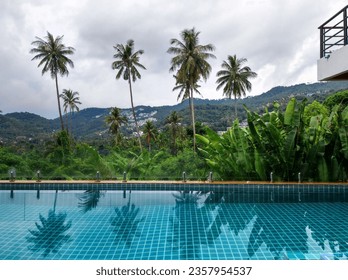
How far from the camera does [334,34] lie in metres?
7.62

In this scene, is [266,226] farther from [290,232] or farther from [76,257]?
[76,257]

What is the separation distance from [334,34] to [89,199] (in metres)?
6.56

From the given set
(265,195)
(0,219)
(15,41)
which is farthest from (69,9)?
(265,195)

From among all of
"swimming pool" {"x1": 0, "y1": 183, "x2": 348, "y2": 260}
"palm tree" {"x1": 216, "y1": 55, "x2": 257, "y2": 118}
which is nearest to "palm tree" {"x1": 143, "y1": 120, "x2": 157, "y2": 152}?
"palm tree" {"x1": 216, "y1": 55, "x2": 257, "y2": 118}

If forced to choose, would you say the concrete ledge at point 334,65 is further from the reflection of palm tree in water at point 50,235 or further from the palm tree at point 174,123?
the palm tree at point 174,123

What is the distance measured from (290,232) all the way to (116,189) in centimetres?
441

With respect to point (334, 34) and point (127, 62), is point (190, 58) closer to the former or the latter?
point (127, 62)

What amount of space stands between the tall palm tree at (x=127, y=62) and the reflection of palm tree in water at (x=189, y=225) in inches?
854

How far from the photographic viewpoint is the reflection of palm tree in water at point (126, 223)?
4.64 metres

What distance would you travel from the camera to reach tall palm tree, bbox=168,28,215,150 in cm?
2514

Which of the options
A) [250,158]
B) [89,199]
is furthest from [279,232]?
[89,199]

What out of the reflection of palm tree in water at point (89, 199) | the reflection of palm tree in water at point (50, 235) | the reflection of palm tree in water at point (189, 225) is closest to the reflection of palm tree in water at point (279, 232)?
the reflection of palm tree in water at point (189, 225)

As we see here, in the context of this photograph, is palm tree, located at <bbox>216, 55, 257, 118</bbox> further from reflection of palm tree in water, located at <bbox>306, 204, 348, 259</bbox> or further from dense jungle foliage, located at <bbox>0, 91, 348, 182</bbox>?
reflection of palm tree in water, located at <bbox>306, 204, 348, 259</bbox>
